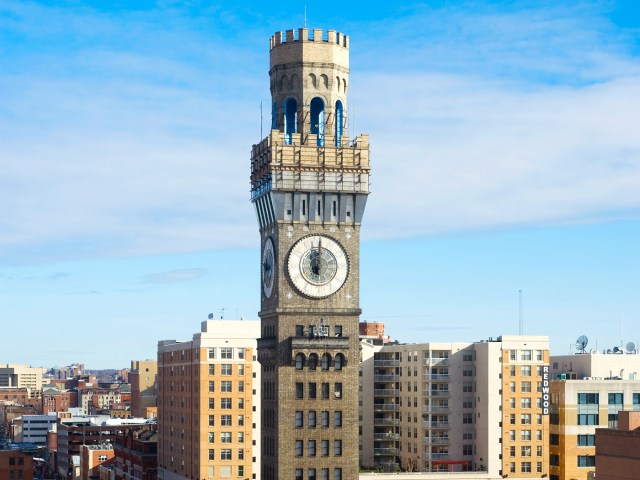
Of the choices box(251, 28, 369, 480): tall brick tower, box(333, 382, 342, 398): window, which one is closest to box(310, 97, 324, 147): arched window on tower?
box(251, 28, 369, 480): tall brick tower

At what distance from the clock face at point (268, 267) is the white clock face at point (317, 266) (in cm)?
277

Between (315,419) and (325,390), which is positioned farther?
(325,390)

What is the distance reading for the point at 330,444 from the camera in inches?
5246

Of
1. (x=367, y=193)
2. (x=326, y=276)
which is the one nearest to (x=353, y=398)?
(x=326, y=276)

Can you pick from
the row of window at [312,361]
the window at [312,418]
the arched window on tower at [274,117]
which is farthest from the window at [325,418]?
the arched window on tower at [274,117]

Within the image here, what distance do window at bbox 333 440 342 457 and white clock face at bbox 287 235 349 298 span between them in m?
15.1

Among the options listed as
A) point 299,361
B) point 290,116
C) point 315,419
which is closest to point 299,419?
point 315,419

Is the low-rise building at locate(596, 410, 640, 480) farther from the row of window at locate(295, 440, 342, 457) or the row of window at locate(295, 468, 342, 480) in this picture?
the row of window at locate(295, 468, 342, 480)

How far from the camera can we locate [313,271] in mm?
134250

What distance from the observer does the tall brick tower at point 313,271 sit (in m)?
133

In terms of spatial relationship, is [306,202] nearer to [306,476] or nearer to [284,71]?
[284,71]

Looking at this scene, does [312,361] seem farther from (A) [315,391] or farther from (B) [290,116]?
(B) [290,116]

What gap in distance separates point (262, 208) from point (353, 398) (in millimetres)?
22335

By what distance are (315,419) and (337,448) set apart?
12.2ft
